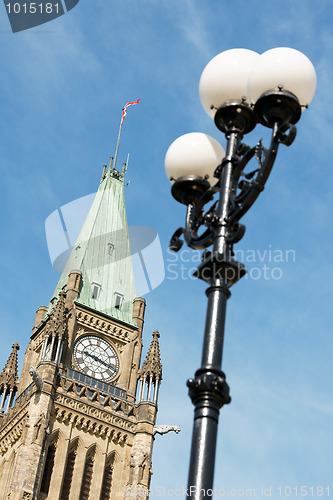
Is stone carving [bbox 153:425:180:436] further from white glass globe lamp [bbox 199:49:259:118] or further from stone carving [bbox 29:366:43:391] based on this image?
white glass globe lamp [bbox 199:49:259:118]

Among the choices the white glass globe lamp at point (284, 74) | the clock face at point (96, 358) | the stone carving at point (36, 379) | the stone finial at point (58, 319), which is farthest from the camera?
the clock face at point (96, 358)

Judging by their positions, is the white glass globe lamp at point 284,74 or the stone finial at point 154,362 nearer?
the white glass globe lamp at point 284,74

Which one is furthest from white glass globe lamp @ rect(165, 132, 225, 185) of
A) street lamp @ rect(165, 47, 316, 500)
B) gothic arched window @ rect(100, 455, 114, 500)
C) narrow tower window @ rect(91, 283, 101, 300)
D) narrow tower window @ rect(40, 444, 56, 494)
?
narrow tower window @ rect(91, 283, 101, 300)

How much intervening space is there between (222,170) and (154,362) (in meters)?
46.9

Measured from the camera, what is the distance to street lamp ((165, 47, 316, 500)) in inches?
360

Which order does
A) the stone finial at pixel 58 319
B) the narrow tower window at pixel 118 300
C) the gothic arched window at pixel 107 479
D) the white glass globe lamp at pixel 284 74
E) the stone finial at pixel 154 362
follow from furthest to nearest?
1. the narrow tower window at pixel 118 300
2. the stone finial at pixel 154 362
3. the stone finial at pixel 58 319
4. the gothic arched window at pixel 107 479
5. the white glass globe lamp at pixel 284 74

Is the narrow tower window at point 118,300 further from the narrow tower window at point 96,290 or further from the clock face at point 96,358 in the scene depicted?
the clock face at point 96,358

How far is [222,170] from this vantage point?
10945mm

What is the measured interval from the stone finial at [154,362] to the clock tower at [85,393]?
0.24 feet

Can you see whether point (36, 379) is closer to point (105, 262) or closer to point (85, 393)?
point (85, 393)

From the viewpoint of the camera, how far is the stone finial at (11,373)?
5778cm

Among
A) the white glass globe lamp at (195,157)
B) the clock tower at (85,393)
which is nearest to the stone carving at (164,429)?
the clock tower at (85,393)

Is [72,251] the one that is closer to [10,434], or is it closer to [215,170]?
[10,434]

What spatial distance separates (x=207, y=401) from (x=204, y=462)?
0.70 meters
